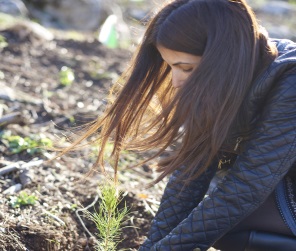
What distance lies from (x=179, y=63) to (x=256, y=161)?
1.63 ft

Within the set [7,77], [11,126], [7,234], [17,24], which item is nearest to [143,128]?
[7,234]

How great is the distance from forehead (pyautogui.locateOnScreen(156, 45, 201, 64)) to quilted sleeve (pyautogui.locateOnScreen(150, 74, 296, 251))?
336 millimetres

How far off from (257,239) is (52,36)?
5591 mm

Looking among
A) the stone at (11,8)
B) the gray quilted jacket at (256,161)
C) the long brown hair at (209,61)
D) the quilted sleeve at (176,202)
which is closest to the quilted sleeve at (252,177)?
the gray quilted jacket at (256,161)

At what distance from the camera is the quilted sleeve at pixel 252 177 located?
2.36m

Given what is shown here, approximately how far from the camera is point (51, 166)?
363 centimetres

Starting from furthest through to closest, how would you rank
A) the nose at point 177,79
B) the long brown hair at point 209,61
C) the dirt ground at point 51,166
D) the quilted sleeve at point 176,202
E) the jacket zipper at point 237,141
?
the dirt ground at point 51,166 → the quilted sleeve at point 176,202 → the jacket zipper at point 237,141 → the nose at point 177,79 → the long brown hair at point 209,61

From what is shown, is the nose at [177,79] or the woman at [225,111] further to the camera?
the nose at [177,79]

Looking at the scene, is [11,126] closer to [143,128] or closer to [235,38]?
[143,128]

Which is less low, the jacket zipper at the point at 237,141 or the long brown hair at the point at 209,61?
the long brown hair at the point at 209,61

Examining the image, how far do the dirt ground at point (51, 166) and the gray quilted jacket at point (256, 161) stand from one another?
44 cm

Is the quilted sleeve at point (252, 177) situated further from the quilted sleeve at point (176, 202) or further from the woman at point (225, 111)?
the quilted sleeve at point (176, 202)

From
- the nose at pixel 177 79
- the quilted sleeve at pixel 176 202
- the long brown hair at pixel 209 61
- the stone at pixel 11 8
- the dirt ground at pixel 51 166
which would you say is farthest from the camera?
the stone at pixel 11 8

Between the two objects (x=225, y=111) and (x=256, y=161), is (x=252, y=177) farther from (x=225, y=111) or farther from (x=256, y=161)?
(x=225, y=111)
